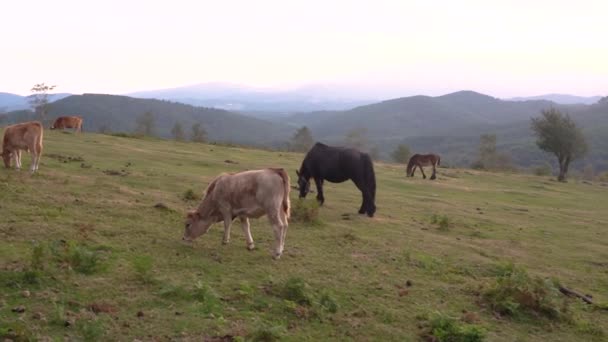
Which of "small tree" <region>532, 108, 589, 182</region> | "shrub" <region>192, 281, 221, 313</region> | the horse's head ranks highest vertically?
"small tree" <region>532, 108, 589, 182</region>

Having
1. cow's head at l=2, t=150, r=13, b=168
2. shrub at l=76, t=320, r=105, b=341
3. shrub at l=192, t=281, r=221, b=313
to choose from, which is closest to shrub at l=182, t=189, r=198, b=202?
cow's head at l=2, t=150, r=13, b=168

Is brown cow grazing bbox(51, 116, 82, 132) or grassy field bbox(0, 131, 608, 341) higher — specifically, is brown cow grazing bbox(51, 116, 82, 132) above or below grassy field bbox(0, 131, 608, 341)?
above

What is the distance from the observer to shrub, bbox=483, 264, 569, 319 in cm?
868

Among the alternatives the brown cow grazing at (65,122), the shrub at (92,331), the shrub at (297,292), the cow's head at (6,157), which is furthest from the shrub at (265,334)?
the brown cow grazing at (65,122)

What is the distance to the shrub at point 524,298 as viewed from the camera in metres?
8.68

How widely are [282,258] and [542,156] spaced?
12901cm

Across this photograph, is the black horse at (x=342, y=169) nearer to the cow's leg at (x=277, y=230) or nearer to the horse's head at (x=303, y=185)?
the horse's head at (x=303, y=185)

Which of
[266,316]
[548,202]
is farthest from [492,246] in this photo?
[548,202]

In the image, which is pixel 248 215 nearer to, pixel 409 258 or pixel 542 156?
pixel 409 258

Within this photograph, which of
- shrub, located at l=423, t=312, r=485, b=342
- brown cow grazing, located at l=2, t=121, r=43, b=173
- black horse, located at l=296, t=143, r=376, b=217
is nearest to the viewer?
shrub, located at l=423, t=312, r=485, b=342

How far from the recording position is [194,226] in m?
10.4

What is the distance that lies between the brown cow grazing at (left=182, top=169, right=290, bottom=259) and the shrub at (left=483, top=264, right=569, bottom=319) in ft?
13.0

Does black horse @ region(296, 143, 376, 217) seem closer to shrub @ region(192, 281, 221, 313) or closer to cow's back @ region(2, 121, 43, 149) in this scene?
cow's back @ region(2, 121, 43, 149)

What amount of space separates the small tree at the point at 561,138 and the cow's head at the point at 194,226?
43905 mm
